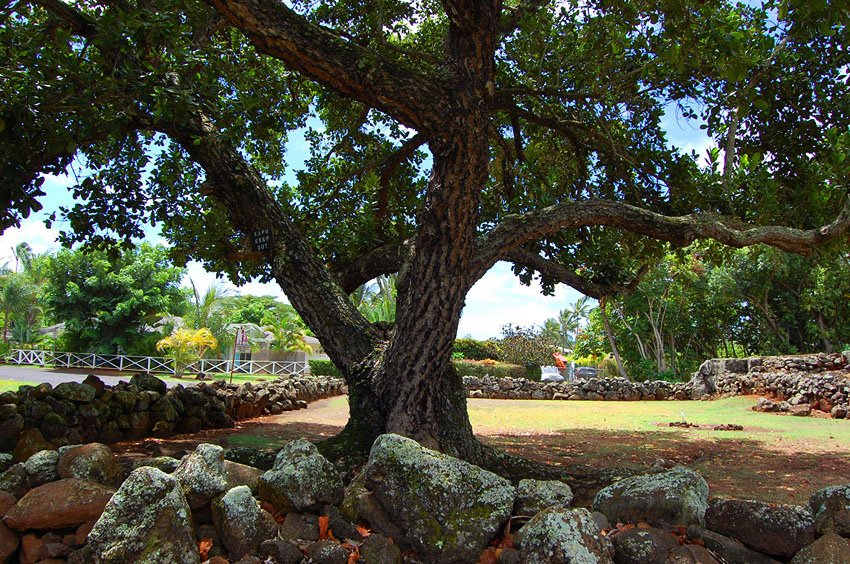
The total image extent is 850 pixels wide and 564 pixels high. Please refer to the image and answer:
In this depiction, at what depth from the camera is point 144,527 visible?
2.59 meters

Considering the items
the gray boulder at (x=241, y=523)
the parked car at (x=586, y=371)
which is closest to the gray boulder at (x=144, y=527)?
the gray boulder at (x=241, y=523)

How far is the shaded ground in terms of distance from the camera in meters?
6.09

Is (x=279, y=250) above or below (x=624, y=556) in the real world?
above

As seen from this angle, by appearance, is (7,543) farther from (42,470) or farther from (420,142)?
(420,142)

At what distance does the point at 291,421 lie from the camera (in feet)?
36.8

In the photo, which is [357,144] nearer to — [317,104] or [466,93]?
[317,104]

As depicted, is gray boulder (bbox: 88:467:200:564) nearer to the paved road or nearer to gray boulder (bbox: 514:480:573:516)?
gray boulder (bbox: 514:480:573:516)

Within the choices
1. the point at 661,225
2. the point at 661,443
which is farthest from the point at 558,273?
the point at 661,443


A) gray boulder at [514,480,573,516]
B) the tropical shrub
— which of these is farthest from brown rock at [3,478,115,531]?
the tropical shrub

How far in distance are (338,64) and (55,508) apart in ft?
11.3

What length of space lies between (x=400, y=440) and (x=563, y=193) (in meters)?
6.96

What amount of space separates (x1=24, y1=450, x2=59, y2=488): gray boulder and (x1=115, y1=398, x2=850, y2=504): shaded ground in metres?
2.42

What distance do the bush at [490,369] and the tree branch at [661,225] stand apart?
1777 centimetres

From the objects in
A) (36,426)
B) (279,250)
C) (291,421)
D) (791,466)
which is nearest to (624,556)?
(279,250)
